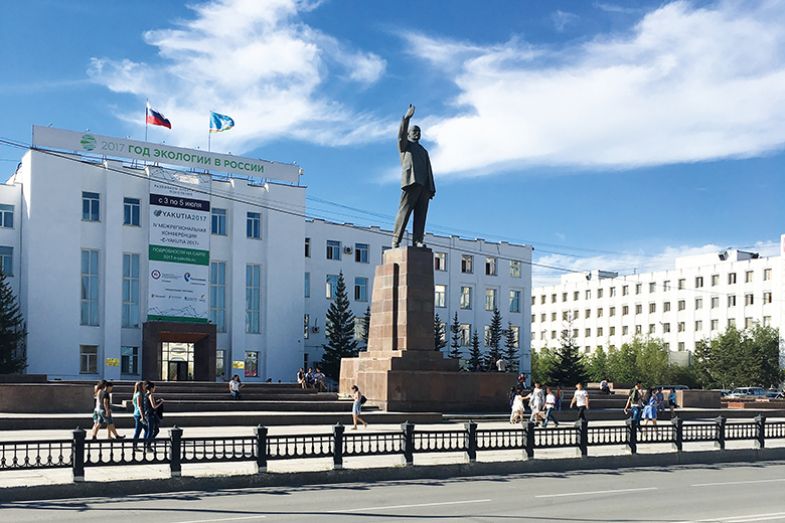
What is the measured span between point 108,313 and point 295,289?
40.6ft

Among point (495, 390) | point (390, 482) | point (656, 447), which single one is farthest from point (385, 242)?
point (390, 482)

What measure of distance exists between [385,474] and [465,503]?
3425 mm

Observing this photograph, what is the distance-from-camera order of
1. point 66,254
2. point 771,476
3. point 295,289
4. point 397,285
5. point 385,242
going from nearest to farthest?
1. point 771,476
2. point 397,285
3. point 66,254
4. point 295,289
5. point 385,242

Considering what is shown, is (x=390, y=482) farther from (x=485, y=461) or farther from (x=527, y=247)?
(x=527, y=247)

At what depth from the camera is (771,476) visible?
18.4 meters

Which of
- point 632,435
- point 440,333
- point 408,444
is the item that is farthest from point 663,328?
point 408,444

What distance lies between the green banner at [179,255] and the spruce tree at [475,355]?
917 inches

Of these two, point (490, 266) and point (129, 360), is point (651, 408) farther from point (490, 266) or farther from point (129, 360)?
point (490, 266)

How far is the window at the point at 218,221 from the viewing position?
58219mm

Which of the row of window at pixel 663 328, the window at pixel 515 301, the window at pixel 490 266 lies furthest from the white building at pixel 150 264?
the row of window at pixel 663 328

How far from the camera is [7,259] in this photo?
53438 mm

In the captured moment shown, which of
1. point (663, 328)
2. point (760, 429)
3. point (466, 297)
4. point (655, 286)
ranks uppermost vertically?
point (655, 286)

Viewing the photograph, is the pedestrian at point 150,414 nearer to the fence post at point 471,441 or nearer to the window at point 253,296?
the fence post at point 471,441

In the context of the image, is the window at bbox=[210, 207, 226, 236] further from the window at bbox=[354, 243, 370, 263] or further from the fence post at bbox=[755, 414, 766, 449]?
the fence post at bbox=[755, 414, 766, 449]
